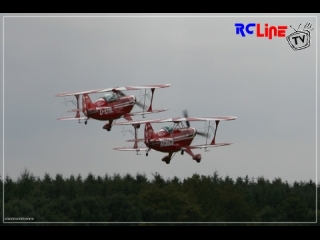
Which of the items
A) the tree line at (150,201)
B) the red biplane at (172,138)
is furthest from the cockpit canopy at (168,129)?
the tree line at (150,201)

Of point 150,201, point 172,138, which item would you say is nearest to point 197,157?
point 172,138

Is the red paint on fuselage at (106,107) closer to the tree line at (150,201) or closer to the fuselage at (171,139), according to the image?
the fuselage at (171,139)

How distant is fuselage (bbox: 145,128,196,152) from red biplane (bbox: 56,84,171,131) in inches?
105

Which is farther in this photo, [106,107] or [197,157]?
[106,107]

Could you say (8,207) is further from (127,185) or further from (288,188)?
(288,188)

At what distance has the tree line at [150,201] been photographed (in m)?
79.4

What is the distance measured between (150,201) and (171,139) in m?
21.6

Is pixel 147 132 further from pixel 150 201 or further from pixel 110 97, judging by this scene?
pixel 150 201

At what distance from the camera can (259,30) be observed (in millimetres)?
56875

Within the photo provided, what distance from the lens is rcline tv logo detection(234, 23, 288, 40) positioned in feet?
186

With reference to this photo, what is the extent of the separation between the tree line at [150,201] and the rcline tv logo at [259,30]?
22.9m

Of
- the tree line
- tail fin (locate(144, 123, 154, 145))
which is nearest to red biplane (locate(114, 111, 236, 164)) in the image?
tail fin (locate(144, 123, 154, 145))

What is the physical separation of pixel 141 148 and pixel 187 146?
8.12 feet

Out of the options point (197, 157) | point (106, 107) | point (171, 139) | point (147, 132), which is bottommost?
point (197, 157)
